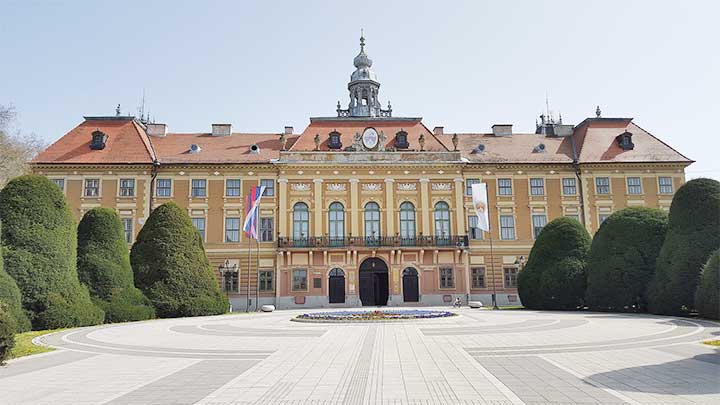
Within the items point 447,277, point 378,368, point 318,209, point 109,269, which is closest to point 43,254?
point 109,269

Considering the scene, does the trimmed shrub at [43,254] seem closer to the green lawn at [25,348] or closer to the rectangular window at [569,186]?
the green lawn at [25,348]

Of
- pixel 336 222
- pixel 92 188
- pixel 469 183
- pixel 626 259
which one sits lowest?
pixel 626 259

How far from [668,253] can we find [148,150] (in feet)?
116

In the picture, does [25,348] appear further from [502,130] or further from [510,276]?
[502,130]

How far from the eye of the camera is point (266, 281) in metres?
39.5

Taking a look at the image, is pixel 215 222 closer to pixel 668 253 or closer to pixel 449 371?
pixel 668 253

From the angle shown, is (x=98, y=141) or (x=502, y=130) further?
(x=502, y=130)

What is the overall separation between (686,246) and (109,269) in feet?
81.5

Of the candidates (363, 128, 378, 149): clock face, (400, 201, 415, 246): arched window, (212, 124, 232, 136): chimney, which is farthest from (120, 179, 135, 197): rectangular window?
(400, 201, 415, 246): arched window

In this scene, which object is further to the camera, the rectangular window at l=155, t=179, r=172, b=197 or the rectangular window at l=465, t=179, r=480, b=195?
the rectangular window at l=465, t=179, r=480, b=195

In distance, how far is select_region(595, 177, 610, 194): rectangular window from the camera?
41500mm

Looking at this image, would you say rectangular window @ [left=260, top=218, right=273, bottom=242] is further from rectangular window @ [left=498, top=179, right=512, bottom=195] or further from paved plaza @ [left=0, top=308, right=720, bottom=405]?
paved plaza @ [left=0, top=308, right=720, bottom=405]

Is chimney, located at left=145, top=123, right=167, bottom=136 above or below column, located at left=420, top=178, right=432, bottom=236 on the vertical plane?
above

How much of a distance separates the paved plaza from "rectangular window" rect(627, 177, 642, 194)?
26.7 meters
